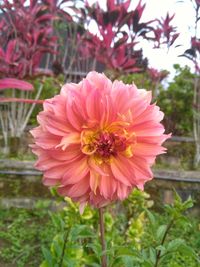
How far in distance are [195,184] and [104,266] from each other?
8.64 feet

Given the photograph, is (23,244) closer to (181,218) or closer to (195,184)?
(195,184)

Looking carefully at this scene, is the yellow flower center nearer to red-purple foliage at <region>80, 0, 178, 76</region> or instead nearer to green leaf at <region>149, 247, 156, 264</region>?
green leaf at <region>149, 247, 156, 264</region>

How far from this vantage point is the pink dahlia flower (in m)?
0.76

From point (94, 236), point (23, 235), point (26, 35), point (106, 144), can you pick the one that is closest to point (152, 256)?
point (94, 236)

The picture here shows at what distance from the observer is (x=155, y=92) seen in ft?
16.0

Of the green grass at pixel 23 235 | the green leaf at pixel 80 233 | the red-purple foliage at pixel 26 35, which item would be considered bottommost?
the green grass at pixel 23 235

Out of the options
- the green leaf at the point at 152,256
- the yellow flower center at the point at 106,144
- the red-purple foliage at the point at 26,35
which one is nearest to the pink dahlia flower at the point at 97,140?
the yellow flower center at the point at 106,144

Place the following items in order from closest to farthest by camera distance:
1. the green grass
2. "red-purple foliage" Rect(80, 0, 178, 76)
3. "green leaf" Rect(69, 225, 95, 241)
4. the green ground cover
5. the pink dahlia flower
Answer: the pink dahlia flower → the green ground cover → "green leaf" Rect(69, 225, 95, 241) → the green grass → "red-purple foliage" Rect(80, 0, 178, 76)

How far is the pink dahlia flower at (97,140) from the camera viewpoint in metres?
0.76

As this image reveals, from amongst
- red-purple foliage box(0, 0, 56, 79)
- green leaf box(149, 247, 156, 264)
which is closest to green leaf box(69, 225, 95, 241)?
green leaf box(149, 247, 156, 264)

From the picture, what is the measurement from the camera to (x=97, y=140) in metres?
0.78

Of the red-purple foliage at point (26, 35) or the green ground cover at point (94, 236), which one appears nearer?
the green ground cover at point (94, 236)

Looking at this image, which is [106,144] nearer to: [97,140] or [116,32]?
[97,140]

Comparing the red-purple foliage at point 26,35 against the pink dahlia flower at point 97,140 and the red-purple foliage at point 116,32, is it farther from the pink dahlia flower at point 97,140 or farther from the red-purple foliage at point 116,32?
the pink dahlia flower at point 97,140
